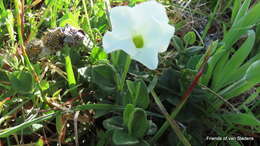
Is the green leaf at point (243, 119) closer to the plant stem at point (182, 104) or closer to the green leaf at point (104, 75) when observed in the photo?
the plant stem at point (182, 104)

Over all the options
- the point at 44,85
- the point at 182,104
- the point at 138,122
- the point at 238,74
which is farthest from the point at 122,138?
the point at 238,74

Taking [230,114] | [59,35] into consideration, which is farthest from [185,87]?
[59,35]

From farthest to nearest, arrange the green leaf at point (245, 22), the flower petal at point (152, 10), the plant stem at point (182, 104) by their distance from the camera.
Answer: the green leaf at point (245, 22), the plant stem at point (182, 104), the flower petal at point (152, 10)

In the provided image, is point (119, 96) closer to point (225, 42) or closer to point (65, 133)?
point (65, 133)

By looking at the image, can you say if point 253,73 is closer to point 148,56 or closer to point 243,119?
point 243,119

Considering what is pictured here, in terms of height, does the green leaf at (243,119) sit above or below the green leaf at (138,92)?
below

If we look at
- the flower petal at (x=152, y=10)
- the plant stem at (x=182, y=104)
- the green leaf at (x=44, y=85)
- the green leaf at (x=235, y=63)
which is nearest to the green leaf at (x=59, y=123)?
the green leaf at (x=44, y=85)

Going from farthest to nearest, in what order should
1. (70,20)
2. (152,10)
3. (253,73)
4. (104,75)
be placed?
(70,20)
(104,75)
(253,73)
(152,10)
